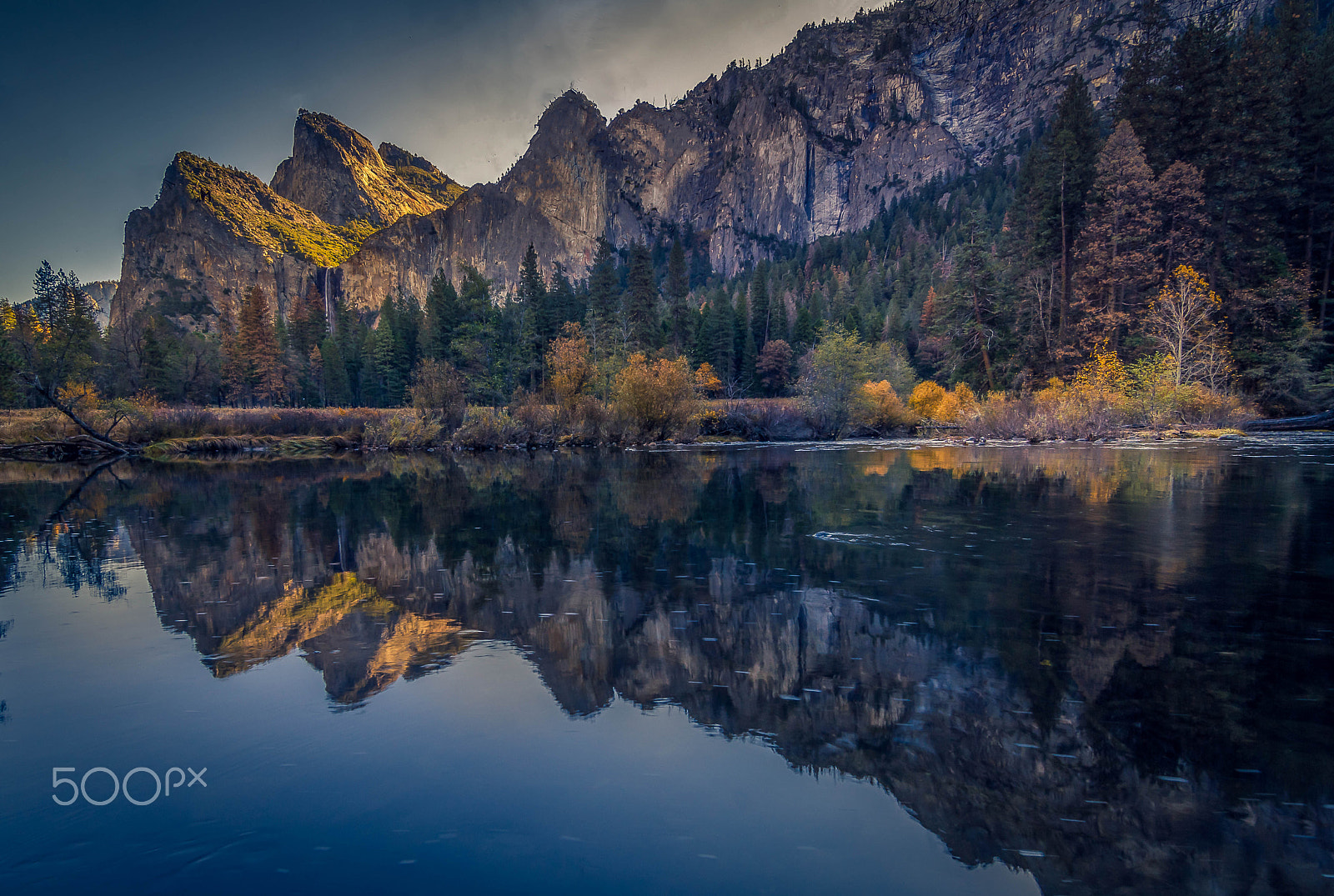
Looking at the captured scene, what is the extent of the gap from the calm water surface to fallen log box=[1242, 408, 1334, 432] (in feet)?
75.3

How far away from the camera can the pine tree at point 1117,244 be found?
28.1 m

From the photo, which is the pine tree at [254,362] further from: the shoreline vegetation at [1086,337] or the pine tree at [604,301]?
the pine tree at [604,301]

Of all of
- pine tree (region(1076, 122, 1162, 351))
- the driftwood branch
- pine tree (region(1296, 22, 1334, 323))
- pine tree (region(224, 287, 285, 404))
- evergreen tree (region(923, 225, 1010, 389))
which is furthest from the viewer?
pine tree (region(224, 287, 285, 404))

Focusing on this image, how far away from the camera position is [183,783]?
3289 mm

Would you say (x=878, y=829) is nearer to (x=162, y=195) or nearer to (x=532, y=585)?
(x=532, y=585)

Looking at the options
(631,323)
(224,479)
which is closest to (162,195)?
(631,323)

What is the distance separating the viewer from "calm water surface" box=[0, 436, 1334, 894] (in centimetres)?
267

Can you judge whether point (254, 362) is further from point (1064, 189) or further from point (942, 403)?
point (1064, 189)

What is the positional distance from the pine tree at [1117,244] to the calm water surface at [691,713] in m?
25.0

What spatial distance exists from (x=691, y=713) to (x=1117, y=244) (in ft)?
117

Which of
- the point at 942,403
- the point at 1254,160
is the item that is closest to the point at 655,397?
the point at 942,403

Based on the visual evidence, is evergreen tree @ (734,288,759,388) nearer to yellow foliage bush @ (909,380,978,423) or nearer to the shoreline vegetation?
the shoreline vegetation

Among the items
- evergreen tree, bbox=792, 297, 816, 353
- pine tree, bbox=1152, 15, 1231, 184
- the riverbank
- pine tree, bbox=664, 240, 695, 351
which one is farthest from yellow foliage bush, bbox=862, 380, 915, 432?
evergreen tree, bbox=792, 297, 816, 353

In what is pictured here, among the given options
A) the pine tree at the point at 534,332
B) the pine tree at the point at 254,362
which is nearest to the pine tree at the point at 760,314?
the pine tree at the point at 534,332
